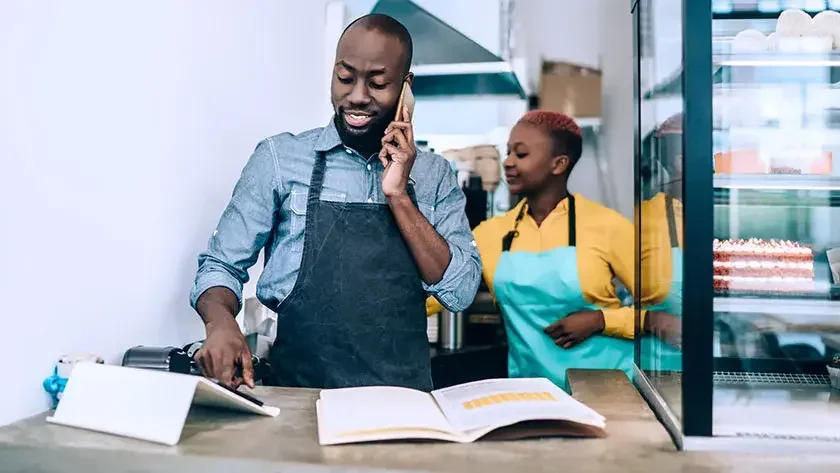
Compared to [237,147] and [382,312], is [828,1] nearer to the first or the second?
[382,312]

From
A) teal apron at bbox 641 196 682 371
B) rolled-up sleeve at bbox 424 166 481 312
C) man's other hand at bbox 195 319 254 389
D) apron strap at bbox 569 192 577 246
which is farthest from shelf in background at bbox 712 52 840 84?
man's other hand at bbox 195 319 254 389

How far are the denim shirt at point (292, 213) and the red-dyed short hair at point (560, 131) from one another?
1.04m

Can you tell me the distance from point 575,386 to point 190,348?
89cm

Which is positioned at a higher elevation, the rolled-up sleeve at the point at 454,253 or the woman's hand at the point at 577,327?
the rolled-up sleeve at the point at 454,253

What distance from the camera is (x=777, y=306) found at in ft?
5.37

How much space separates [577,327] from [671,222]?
3.79 feet

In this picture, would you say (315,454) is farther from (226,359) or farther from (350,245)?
(350,245)

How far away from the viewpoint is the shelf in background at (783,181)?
5.36ft

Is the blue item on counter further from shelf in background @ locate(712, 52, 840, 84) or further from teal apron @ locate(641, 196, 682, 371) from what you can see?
shelf in background @ locate(712, 52, 840, 84)

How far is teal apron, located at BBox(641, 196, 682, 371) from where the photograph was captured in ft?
4.52

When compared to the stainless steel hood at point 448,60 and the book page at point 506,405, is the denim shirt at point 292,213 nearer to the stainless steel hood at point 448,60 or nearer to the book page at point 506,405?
the book page at point 506,405

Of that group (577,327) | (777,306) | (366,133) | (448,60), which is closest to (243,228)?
(366,133)

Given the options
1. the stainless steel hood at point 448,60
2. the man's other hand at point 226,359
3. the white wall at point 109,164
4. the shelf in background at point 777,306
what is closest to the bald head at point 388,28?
the white wall at point 109,164

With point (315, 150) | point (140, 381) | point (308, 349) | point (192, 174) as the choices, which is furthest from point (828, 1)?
point (140, 381)
